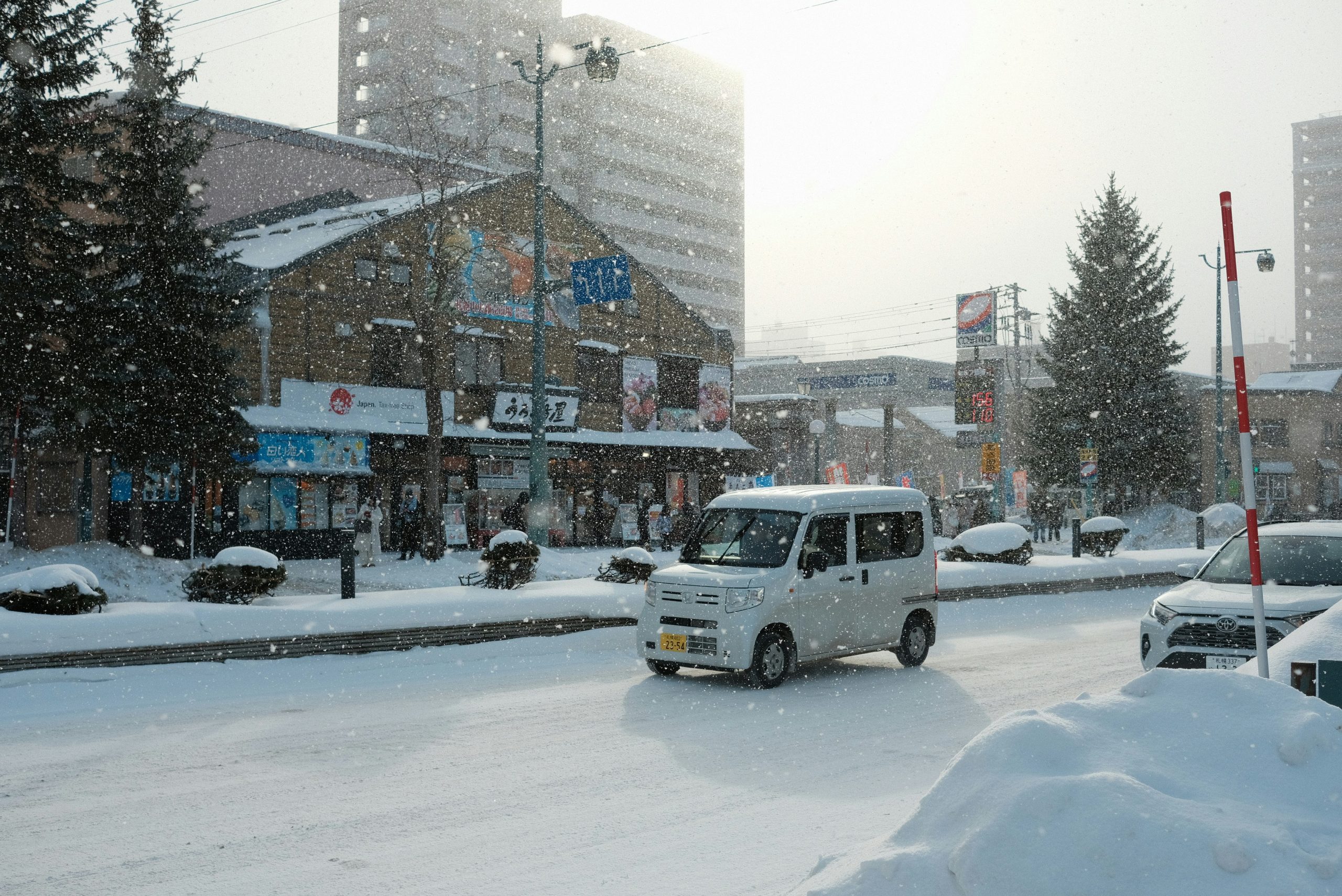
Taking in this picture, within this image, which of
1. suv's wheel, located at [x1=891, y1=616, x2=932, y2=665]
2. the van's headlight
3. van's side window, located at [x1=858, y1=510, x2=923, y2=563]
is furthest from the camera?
suv's wheel, located at [x1=891, y1=616, x2=932, y2=665]

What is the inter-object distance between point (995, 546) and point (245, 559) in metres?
15.6

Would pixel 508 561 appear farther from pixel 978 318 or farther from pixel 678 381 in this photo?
pixel 978 318

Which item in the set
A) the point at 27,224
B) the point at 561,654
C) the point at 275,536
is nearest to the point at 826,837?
the point at 561,654

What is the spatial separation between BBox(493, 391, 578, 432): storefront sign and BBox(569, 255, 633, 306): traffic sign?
8.22 metres

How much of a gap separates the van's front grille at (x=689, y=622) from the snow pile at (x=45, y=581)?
235 inches

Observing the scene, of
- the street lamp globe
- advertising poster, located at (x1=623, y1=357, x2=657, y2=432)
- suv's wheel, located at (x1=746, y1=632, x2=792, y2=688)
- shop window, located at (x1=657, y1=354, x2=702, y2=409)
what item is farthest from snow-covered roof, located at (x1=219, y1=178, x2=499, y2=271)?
suv's wheel, located at (x1=746, y1=632, x2=792, y2=688)

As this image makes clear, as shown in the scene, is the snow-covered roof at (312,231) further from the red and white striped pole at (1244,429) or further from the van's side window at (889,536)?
the red and white striped pole at (1244,429)

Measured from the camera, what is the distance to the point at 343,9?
79.4m

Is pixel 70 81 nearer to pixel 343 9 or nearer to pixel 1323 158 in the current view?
pixel 343 9

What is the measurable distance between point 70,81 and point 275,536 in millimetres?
11331

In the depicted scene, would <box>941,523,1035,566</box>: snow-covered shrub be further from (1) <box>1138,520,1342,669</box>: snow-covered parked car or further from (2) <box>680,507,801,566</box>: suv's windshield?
(2) <box>680,507,801,566</box>: suv's windshield

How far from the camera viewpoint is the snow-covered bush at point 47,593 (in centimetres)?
1135

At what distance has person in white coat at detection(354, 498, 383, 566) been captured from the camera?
25.9 meters

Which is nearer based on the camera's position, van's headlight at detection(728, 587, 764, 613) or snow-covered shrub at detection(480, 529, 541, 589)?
van's headlight at detection(728, 587, 764, 613)
